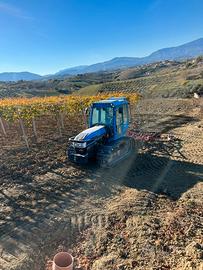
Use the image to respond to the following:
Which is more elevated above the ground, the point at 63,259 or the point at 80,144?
the point at 80,144

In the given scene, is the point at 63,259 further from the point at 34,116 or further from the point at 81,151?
the point at 34,116

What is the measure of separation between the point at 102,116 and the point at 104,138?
0.96 meters

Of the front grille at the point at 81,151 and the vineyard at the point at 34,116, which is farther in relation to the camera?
the vineyard at the point at 34,116

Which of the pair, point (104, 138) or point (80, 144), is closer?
point (80, 144)

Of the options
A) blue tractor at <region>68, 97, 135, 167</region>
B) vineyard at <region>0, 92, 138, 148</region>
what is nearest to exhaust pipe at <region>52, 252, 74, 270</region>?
blue tractor at <region>68, 97, 135, 167</region>

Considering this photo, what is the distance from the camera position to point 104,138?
39.4 ft

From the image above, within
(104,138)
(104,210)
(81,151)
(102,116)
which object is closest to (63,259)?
(104,210)

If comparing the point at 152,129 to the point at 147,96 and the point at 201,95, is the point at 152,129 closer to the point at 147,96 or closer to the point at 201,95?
the point at 201,95

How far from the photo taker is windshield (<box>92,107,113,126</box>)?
12.1 metres

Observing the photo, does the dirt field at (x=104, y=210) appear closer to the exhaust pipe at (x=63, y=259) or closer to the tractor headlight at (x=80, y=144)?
the exhaust pipe at (x=63, y=259)

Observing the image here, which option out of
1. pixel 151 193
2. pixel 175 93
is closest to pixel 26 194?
pixel 151 193

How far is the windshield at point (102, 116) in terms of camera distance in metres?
12.1

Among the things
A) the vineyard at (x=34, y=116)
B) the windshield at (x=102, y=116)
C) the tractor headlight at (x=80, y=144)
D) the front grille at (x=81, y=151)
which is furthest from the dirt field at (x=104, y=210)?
the vineyard at (x=34, y=116)

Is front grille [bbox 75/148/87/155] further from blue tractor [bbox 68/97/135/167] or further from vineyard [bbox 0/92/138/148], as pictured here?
vineyard [bbox 0/92/138/148]
